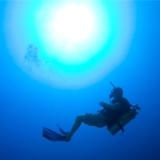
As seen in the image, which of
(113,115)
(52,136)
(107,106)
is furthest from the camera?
(113,115)

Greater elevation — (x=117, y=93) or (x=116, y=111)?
(x=117, y=93)

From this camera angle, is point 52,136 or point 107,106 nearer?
point 52,136

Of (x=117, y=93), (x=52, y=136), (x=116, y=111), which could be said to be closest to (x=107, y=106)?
(x=116, y=111)

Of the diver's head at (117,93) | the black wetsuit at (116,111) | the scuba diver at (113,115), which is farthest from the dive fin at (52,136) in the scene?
the diver's head at (117,93)

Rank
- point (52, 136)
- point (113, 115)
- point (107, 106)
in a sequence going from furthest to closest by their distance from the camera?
point (113, 115) < point (107, 106) < point (52, 136)

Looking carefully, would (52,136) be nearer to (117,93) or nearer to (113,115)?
(113,115)

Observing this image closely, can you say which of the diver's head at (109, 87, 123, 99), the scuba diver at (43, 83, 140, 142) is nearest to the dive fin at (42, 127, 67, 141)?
the scuba diver at (43, 83, 140, 142)

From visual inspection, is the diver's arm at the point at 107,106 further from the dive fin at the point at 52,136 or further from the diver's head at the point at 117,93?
the dive fin at the point at 52,136

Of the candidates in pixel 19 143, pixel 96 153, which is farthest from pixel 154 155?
pixel 19 143

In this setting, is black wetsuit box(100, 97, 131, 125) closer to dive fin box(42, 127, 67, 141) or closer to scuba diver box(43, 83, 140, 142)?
scuba diver box(43, 83, 140, 142)

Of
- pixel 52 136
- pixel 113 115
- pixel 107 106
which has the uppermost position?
pixel 52 136

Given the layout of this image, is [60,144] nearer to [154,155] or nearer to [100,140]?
[100,140]

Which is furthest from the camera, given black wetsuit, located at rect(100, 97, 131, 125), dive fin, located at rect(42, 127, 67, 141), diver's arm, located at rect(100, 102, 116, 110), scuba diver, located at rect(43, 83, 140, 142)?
black wetsuit, located at rect(100, 97, 131, 125)

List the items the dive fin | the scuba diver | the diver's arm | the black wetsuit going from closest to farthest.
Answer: the dive fin
the diver's arm
the scuba diver
the black wetsuit
